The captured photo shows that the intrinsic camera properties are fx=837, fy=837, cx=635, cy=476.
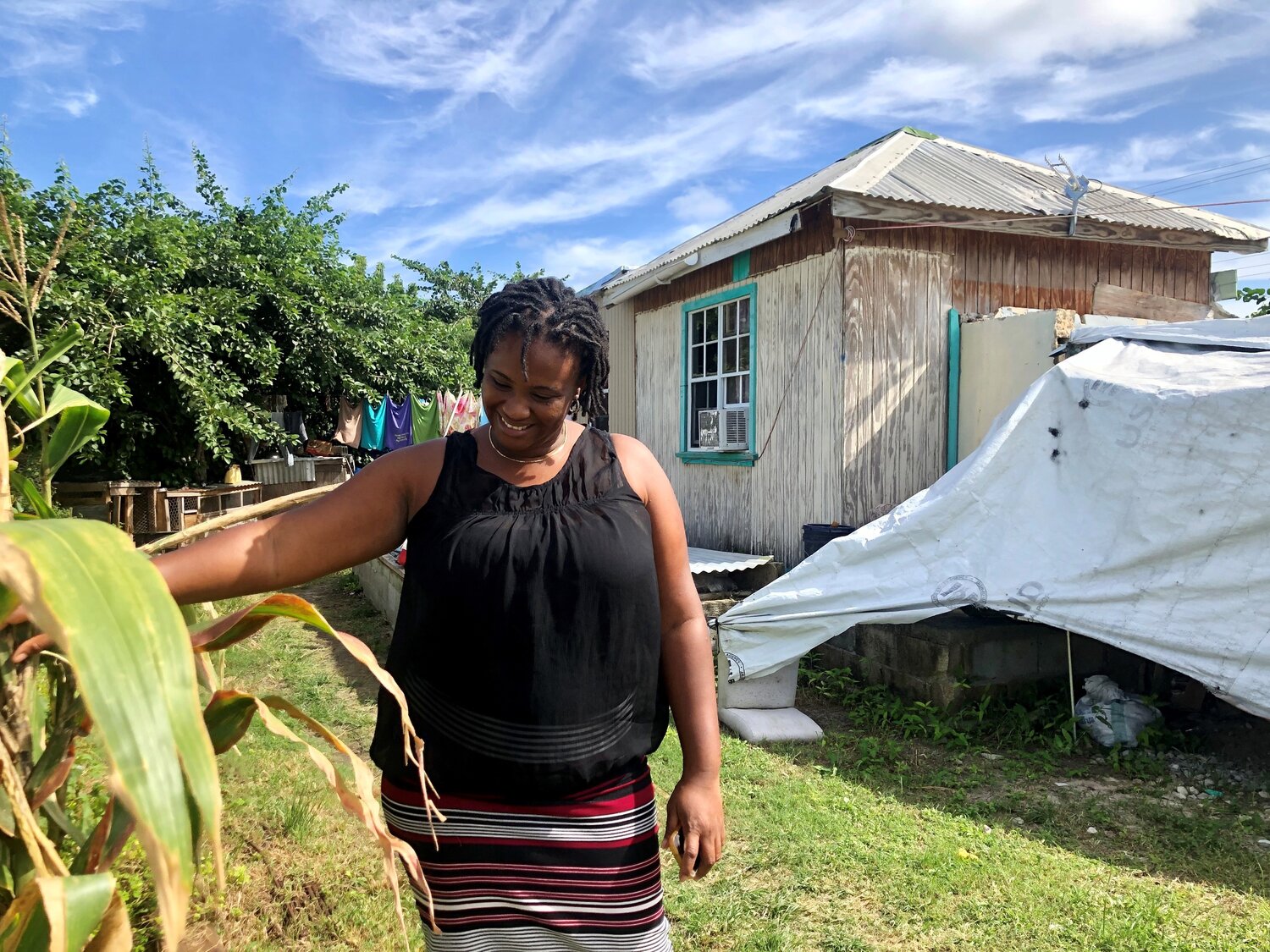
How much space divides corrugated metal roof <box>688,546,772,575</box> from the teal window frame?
2.72 feet

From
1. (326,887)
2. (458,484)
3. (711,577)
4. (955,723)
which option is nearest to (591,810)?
(458,484)

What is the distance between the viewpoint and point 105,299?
952cm

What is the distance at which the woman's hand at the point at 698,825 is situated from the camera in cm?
165

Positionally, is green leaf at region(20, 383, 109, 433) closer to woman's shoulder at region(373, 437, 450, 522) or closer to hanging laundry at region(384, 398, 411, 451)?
woman's shoulder at region(373, 437, 450, 522)

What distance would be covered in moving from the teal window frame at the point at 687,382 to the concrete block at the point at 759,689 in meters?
2.43

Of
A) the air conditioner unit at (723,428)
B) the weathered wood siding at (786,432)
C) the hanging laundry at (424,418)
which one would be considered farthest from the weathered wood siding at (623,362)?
the hanging laundry at (424,418)

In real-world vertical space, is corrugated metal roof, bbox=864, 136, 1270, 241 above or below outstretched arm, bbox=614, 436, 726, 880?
above

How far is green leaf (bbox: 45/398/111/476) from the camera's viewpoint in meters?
1.76

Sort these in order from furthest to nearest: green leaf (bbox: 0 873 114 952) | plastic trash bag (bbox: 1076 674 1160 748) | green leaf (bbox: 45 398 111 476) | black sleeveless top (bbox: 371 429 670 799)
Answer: plastic trash bag (bbox: 1076 674 1160 748), green leaf (bbox: 45 398 111 476), black sleeveless top (bbox: 371 429 670 799), green leaf (bbox: 0 873 114 952)

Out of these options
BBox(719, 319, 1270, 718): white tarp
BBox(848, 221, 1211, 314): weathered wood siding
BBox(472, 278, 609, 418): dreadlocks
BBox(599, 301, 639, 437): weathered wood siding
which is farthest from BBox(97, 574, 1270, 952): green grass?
BBox(599, 301, 639, 437): weathered wood siding

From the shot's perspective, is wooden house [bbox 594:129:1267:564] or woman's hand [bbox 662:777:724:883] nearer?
woman's hand [bbox 662:777:724:883]

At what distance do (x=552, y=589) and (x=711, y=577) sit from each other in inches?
202

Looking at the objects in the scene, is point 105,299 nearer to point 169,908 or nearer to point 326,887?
point 326,887

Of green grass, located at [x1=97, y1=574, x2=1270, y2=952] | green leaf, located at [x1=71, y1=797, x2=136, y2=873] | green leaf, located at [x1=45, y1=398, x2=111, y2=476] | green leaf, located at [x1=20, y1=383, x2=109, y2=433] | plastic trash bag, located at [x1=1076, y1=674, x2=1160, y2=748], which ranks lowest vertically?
green grass, located at [x1=97, y1=574, x2=1270, y2=952]
